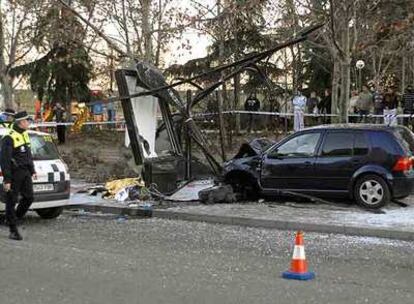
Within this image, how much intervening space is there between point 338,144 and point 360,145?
42 centimetres

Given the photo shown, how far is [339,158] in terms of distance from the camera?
12.5 m

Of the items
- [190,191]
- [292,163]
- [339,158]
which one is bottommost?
[190,191]

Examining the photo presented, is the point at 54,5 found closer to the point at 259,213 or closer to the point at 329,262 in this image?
the point at 259,213

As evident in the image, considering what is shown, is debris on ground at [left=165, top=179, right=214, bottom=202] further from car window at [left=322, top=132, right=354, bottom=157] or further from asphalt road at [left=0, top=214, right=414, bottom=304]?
car window at [left=322, top=132, right=354, bottom=157]

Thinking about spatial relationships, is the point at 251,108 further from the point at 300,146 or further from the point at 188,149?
the point at 300,146

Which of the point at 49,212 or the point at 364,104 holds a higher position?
the point at 364,104

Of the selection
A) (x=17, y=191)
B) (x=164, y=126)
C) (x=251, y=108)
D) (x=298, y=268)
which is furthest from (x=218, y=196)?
(x=251, y=108)

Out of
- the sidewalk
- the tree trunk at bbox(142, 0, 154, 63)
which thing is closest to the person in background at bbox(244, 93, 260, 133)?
the tree trunk at bbox(142, 0, 154, 63)

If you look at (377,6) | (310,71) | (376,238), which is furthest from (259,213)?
(310,71)

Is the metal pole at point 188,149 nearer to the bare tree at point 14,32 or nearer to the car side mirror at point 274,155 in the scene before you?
the car side mirror at point 274,155

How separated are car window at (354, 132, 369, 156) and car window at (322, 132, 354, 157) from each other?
79mm

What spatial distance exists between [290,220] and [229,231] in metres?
1.05

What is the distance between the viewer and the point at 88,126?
1280 inches

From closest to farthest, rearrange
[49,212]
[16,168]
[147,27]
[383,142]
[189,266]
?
[189,266], [16,168], [383,142], [49,212], [147,27]
